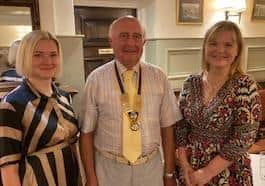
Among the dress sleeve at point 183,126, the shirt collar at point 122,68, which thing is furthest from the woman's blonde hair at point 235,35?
the shirt collar at point 122,68

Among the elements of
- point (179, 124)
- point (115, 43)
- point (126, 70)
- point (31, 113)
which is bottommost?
point (179, 124)

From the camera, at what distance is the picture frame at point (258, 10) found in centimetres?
403

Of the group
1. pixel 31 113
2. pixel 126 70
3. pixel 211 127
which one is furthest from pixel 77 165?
pixel 211 127

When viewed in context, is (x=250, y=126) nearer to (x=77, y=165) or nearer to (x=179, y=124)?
(x=179, y=124)

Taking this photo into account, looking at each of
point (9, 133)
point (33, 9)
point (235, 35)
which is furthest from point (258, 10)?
point (9, 133)

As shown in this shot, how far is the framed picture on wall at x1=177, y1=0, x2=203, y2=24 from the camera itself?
3621mm

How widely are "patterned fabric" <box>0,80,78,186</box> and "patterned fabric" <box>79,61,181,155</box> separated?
0.11 metres

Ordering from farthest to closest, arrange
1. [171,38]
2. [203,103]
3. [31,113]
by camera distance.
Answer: [171,38]
[203,103]
[31,113]

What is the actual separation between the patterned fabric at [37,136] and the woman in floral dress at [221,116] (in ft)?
1.87

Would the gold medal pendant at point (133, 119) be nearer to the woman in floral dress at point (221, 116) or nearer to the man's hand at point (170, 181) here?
the woman in floral dress at point (221, 116)

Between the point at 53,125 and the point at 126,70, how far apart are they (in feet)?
1.38

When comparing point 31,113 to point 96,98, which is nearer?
point 31,113

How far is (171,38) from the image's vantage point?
3.65 metres

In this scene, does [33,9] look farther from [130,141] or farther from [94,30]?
[130,141]
